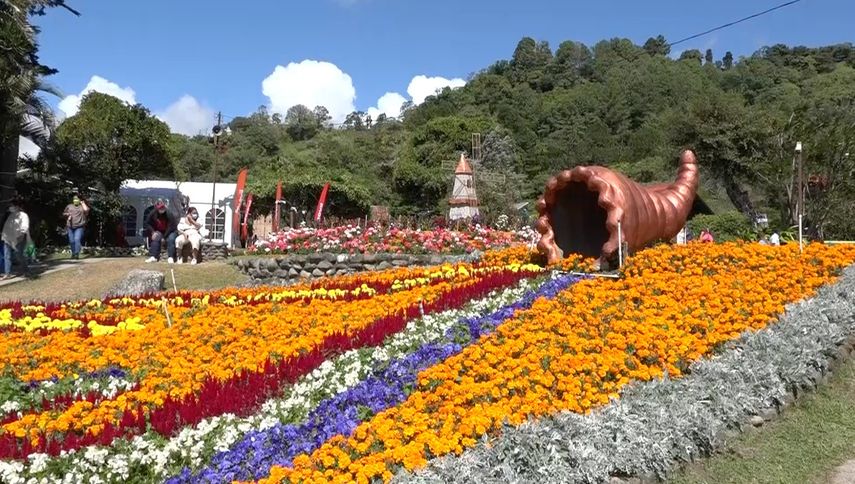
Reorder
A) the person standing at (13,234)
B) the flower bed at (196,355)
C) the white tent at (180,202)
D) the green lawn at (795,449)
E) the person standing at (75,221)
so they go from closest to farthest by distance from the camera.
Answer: the flower bed at (196,355) → the green lawn at (795,449) → the person standing at (13,234) → the person standing at (75,221) → the white tent at (180,202)

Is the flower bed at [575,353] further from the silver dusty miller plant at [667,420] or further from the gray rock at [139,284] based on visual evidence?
the gray rock at [139,284]

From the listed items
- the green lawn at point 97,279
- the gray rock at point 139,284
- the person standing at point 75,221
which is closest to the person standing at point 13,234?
the green lawn at point 97,279

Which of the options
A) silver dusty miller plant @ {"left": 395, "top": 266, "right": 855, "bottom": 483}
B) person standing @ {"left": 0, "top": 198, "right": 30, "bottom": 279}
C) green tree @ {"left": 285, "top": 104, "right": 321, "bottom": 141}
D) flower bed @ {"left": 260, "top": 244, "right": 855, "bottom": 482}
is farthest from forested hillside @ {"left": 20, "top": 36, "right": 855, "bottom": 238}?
silver dusty miller plant @ {"left": 395, "top": 266, "right": 855, "bottom": 483}

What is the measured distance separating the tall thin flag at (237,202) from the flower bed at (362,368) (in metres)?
13.9

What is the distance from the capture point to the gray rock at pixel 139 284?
472 inches

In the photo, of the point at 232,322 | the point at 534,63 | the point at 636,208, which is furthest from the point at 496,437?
the point at 534,63

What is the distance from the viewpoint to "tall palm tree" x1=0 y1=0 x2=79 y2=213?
14.9 m

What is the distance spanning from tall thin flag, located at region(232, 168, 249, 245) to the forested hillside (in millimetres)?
5099

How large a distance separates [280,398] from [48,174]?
1960cm

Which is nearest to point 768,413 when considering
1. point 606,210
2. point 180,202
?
point 606,210

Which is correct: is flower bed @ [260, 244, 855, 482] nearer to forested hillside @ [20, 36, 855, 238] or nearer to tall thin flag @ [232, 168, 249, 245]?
forested hillside @ [20, 36, 855, 238]

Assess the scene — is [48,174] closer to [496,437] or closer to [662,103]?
[496,437]

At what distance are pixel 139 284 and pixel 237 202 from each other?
11.1 metres

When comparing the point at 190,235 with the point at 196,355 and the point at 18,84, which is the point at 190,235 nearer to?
the point at 18,84
